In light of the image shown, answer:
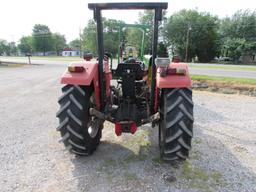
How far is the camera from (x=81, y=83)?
328 cm

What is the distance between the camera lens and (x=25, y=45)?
90750 mm

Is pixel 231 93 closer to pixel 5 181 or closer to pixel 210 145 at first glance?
pixel 210 145

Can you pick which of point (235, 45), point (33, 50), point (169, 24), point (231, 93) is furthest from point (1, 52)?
point (231, 93)

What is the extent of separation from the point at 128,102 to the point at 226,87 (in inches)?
277

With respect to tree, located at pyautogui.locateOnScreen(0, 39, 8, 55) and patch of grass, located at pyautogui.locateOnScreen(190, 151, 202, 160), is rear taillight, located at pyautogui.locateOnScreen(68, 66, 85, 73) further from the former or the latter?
tree, located at pyautogui.locateOnScreen(0, 39, 8, 55)

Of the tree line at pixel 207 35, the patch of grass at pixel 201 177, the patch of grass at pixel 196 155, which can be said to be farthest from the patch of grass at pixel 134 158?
the tree line at pixel 207 35

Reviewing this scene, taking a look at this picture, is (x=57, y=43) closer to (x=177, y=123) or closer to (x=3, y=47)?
(x=3, y=47)

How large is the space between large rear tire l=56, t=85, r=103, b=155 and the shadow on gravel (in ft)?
0.97

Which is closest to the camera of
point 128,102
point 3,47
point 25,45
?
point 128,102

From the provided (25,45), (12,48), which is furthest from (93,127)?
(12,48)

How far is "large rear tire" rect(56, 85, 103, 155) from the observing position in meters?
3.37

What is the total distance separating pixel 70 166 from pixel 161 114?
1438mm

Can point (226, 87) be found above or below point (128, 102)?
below

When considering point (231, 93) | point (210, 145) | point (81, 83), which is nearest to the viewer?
point (81, 83)
